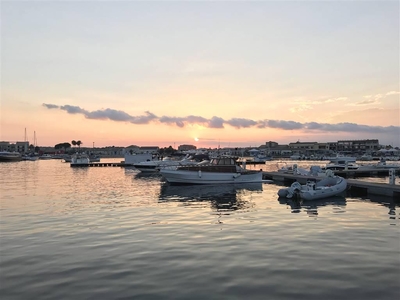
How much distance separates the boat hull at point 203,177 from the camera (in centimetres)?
3622

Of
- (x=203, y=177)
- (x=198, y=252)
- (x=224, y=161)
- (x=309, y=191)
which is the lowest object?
(x=198, y=252)

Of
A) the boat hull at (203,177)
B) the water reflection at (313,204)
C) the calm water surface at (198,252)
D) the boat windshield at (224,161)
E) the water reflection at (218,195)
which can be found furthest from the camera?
the boat windshield at (224,161)

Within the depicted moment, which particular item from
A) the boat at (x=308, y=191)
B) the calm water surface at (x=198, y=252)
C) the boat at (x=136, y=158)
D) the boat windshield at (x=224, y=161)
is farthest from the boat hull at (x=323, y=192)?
the boat at (x=136, y=158)

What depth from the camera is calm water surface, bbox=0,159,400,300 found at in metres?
8.91

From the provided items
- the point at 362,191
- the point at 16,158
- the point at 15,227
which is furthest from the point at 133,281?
the point at 16,158

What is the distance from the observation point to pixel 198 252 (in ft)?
39.6

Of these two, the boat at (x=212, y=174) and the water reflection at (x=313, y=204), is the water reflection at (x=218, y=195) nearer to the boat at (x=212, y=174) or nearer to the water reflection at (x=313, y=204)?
the boat at (x=212, y=174)

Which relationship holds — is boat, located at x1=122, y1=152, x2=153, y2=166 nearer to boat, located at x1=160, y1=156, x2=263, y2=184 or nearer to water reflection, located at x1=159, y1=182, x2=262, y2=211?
boat, located at x1=160, y1=156, x2=263, y2=184

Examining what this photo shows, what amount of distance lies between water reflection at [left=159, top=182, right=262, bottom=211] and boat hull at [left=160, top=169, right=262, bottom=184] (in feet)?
2.32

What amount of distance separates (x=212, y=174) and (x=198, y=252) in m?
24.4

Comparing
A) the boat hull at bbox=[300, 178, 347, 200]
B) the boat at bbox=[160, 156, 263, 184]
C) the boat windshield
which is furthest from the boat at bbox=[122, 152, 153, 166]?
the boat hull at bbox=[300, 178, 347, 200]

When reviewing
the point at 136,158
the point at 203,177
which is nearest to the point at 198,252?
the point at 203,177

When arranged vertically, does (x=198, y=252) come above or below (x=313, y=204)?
above

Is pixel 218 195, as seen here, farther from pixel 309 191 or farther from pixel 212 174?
pixel 212 174
